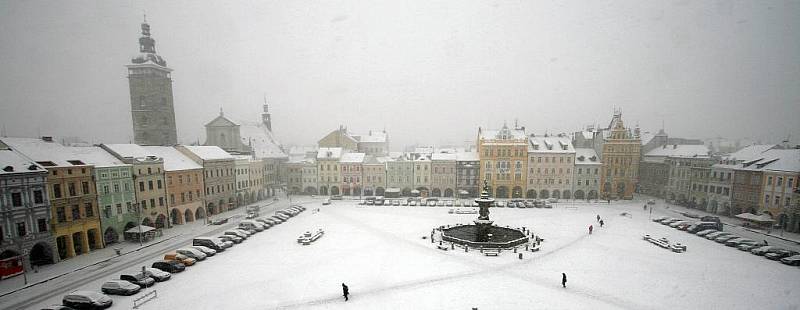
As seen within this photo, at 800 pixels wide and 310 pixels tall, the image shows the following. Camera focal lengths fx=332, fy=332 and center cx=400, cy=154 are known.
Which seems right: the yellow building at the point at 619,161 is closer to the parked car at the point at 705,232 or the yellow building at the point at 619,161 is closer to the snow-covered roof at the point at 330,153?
the parked car at the point at 705,232

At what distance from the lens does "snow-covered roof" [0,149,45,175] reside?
3052 centimetres

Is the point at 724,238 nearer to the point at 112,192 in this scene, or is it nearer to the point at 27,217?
the point at 112,192

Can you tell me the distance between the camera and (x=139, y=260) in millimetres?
34000

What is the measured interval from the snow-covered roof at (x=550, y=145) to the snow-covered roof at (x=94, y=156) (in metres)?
71.1

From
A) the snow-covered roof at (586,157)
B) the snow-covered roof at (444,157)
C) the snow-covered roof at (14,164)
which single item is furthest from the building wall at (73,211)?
the snow-covered roof at (586,157)

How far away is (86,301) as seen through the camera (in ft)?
75.5

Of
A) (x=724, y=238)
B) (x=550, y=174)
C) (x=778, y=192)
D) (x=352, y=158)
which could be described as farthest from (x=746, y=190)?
(x=352, y=158)

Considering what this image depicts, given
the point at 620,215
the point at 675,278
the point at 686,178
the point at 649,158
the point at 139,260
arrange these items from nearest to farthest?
the point at 675,278
the point at 139,260
the point at 620,215
the point at 686,178
the point at 649,158

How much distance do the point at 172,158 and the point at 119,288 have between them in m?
32.1

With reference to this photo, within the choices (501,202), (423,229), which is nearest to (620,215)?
(501,202)

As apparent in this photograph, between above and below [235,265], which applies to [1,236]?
above

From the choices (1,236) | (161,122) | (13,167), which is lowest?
(1,236)

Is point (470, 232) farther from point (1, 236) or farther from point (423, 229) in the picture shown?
point (1, 236)

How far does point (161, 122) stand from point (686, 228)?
9079 cm
